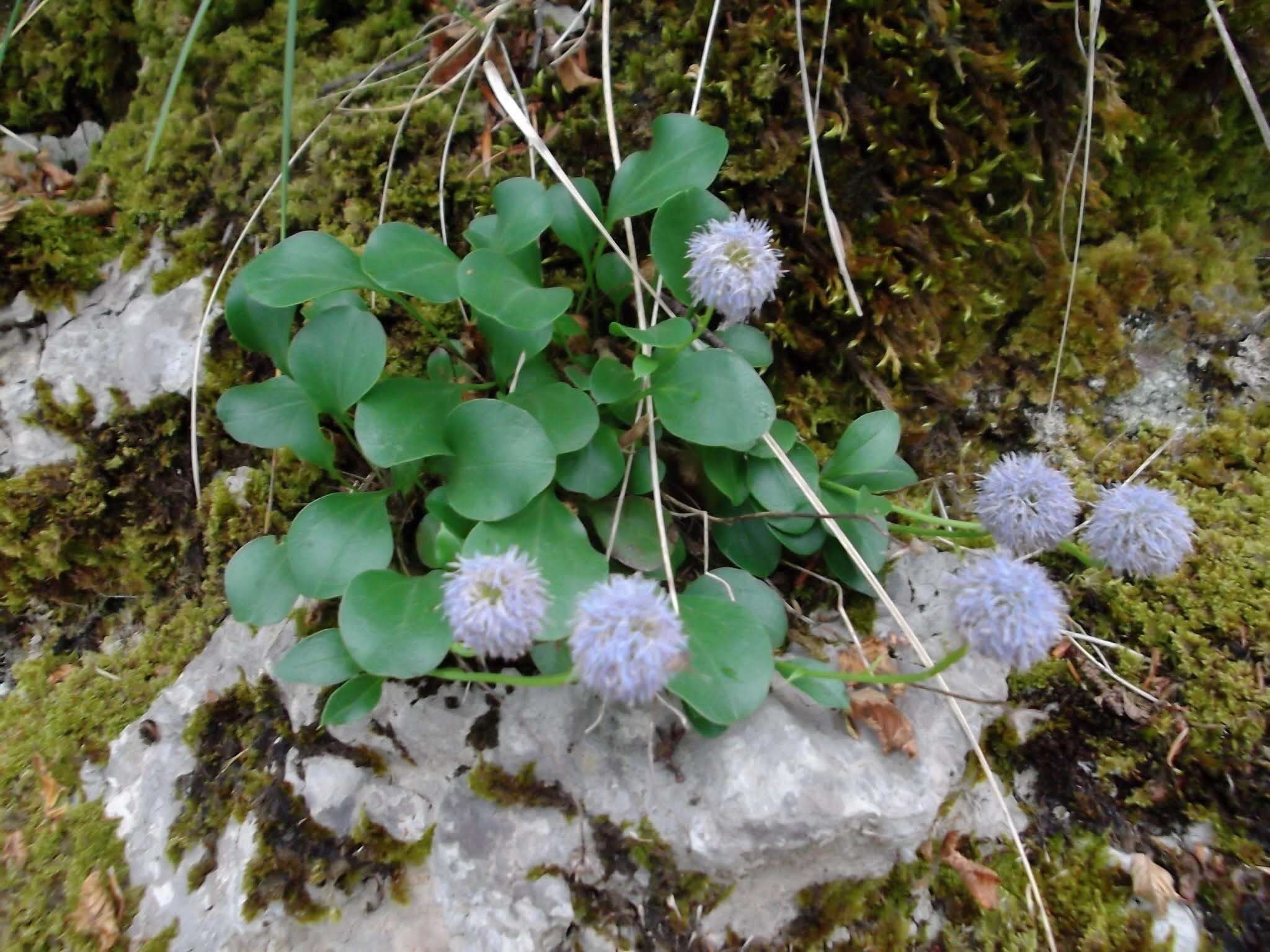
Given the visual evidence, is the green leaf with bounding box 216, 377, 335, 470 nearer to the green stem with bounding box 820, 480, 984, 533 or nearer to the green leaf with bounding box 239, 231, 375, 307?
the green leaf with bounding box 239, 231, 375, 307

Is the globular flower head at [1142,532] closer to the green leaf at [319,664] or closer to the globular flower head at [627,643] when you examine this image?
the globular flower head at [627,643]

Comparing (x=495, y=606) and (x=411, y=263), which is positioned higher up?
(x=411, y=263)

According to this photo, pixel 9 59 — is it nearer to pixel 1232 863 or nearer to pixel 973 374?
pixel 973 374

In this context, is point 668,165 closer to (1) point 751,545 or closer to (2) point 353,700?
(1) point 751,545

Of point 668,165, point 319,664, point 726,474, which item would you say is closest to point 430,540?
point 319,664

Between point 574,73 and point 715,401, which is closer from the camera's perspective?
point 715,401

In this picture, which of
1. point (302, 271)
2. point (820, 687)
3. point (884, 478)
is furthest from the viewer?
point (884, 478)
